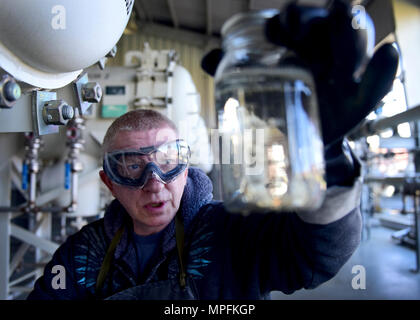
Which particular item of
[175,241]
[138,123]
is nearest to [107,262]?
[175,241]

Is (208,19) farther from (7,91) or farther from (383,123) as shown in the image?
(383,123)

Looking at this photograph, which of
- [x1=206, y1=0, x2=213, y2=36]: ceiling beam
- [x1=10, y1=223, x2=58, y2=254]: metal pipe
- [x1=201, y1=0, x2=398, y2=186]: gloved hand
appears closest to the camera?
[x1=201, y1=0, x2=398, y2=186]: gloved hand

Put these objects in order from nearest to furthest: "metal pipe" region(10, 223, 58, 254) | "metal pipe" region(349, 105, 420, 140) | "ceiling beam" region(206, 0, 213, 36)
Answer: "ceiling beam" region(206, 0, 213, 36), "metal pipe" region(349, 105, 420, 140), "metal pipe" region(10, 223, 58, 254)

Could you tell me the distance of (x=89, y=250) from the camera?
657mm

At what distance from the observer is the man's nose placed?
0.55 meters

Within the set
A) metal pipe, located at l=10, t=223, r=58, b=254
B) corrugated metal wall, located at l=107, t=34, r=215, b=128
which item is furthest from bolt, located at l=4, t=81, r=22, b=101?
metal pipe, located at l=10, t=223, r=58, b=254

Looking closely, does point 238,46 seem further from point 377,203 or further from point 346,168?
point 377,203

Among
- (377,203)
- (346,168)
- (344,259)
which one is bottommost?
(377,203)

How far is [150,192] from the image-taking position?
556 millimetres

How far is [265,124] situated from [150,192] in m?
0.28

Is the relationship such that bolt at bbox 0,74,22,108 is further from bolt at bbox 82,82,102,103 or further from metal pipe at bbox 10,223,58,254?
metal pipe at bbox 10,223,58,254

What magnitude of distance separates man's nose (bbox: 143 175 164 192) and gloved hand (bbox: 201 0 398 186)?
346 mm
